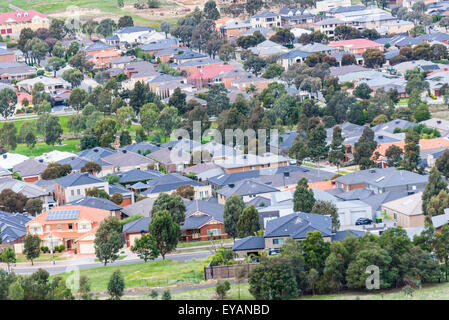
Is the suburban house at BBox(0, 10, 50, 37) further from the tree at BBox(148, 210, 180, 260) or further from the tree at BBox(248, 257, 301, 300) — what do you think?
the tree at BBox(248, 257, 301, 300)

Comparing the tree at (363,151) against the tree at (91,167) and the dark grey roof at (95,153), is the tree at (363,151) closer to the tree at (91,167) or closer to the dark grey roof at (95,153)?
the tree at (91,167)

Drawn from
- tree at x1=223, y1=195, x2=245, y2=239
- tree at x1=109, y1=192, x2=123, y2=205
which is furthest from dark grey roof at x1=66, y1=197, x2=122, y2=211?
tree at x1=223, y1=195, x2=245, y2=239

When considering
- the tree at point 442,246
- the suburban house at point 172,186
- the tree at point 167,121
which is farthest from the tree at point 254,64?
the tree at point 442,246

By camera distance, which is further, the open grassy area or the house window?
the house window

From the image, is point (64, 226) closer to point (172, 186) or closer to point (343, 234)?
point (172, 186)

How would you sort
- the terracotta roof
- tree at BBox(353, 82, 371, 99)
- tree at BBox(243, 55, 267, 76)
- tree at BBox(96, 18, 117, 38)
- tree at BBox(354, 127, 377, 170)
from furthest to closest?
tree at BBox(96, 18, 117, 38)
tree at BBox(243, 55, 267, 76)
tree at BBox(353, 82, 371, 99)
the terracotta roof
tree at BBox(354, 127, 377, 170)

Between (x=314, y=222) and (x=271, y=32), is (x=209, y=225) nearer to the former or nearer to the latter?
(x=314, y=222)
